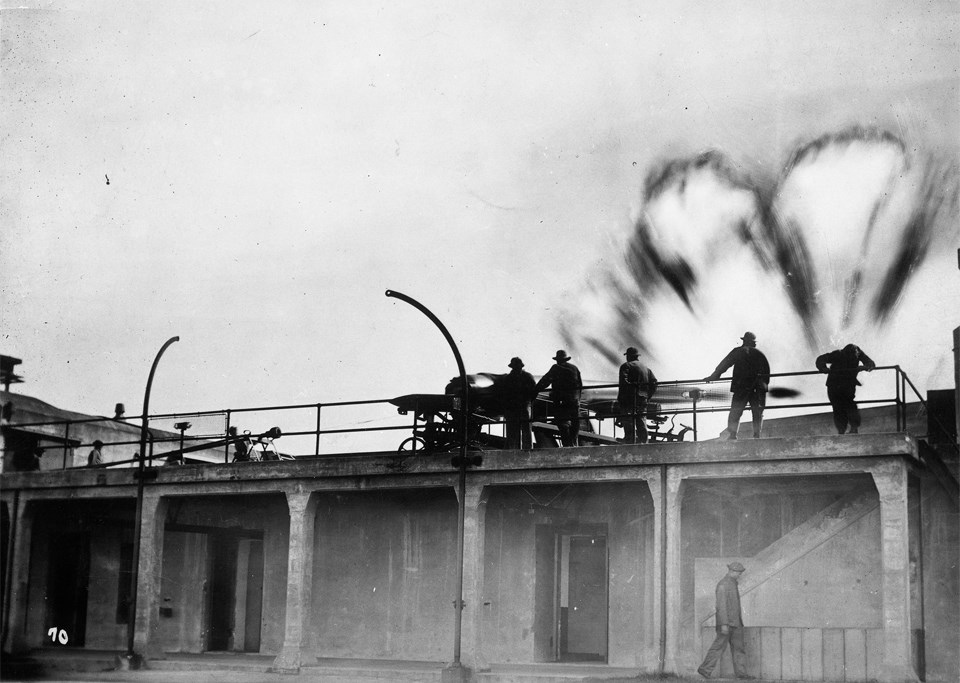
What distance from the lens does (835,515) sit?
701 inches

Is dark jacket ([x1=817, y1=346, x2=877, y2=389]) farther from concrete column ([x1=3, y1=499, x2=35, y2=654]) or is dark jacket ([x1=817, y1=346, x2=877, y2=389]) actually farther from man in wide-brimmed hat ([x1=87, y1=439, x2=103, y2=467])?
man in wide-brimmed hat ([x1=87, y1=439, x2=103, y2=467])

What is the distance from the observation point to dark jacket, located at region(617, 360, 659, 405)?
19453 mm

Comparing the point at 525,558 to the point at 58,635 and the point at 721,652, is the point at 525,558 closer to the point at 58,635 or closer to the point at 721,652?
the point at 721,652

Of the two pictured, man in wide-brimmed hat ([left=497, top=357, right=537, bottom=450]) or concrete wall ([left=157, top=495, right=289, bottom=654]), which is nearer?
man in wide-brimmed hat ([left=497, top=357, right=537, bottom=450])

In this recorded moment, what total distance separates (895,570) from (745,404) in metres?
3.11

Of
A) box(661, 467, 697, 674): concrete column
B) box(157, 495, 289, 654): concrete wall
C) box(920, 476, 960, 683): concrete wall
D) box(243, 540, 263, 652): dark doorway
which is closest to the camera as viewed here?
box(661, 467, 697, 674): concrete column

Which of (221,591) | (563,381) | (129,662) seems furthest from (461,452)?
(221,591)

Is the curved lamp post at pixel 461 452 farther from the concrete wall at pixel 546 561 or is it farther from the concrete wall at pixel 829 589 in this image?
the concrete wall at pixel 829 589

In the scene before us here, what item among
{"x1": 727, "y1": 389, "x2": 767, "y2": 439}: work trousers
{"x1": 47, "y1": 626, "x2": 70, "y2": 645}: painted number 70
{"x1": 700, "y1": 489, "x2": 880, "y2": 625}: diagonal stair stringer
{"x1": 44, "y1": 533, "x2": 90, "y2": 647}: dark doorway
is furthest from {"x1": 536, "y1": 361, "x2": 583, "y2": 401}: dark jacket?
{"x1": 47, "y1": 626, "x2": 70, "y2": 645}: painted number 70

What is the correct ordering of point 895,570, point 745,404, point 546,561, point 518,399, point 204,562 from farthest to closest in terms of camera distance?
point 204,562
point 546,561
point 518,399
point 745,404
point 895,570

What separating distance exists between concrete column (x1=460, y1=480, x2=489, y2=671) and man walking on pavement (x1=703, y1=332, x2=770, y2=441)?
14.0 ft

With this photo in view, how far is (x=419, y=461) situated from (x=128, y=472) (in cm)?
643

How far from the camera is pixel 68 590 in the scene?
2720 centimetres

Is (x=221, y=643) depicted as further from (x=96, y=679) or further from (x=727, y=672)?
(x=727, y=672)
